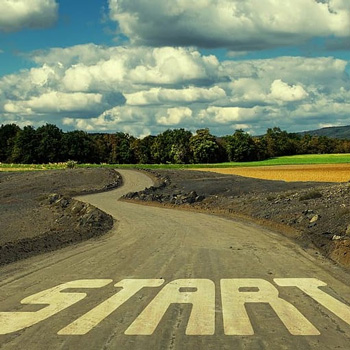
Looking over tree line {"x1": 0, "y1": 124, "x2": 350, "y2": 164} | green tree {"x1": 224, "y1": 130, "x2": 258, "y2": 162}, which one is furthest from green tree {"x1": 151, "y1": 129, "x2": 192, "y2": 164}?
green tree {"x1": 224, "y1": 130, "x2": 258, "y2": 162}

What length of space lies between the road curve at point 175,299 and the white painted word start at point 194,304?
0.05 feet

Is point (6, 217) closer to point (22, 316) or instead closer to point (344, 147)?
point (22, 316)

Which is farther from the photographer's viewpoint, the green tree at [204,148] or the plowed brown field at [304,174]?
the green tree at [204,148]

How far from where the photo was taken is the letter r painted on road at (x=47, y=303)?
773 centimetres

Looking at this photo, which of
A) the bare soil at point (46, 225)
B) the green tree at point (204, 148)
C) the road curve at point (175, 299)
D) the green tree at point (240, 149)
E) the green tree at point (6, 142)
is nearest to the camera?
the road curve at point (175, 299)

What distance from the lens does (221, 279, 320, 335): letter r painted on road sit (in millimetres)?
7395

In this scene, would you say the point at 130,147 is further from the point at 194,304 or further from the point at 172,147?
the point at 194,304

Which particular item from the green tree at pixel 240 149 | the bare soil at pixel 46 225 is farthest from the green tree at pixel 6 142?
the bare soil at pixel 46 225

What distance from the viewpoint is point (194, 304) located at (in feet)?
29.3

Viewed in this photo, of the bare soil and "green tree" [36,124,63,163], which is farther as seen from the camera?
"green tree" [36,124,63,163]

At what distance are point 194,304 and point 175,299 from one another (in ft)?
1.71

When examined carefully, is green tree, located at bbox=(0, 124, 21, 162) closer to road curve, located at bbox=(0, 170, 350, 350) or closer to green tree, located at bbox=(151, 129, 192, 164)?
green tree, located at bbox=(151, 129, 192, 164)

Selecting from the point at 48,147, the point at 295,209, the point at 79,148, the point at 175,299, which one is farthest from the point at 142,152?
the point at 175,299

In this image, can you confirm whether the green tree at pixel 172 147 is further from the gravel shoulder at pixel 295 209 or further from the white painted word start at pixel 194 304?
the white painted word start at pixel 194 304
